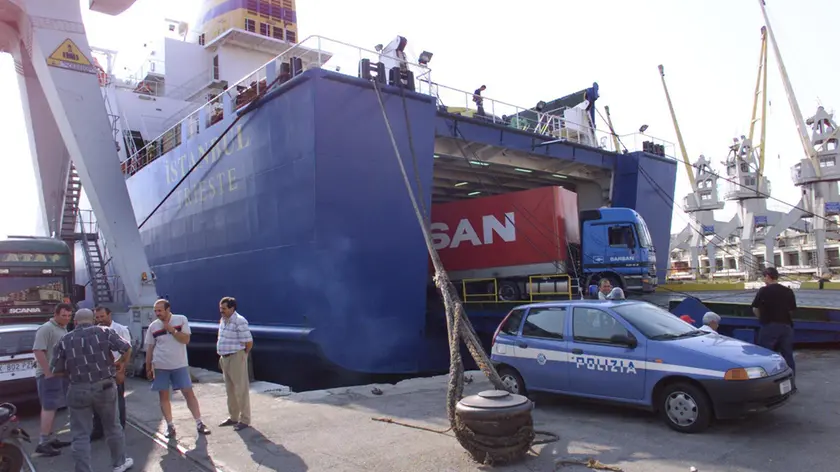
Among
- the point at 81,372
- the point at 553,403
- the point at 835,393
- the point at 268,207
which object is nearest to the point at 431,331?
the point at 268,207

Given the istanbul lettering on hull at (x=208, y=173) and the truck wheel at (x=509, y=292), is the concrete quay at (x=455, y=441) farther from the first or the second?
the truck wheel at (x=509, y=292)

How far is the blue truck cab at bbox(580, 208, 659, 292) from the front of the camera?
14430 millimetres

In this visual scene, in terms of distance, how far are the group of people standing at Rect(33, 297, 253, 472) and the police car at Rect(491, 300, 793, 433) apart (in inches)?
140

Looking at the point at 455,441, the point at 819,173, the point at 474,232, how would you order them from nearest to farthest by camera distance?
the point at 455,441 → the point at 474,232 → the point at 819,173

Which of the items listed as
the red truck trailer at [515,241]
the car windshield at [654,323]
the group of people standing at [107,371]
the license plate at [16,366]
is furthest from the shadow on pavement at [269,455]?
the red truck trailer at [515,241]

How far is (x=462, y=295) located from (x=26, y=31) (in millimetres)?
12809

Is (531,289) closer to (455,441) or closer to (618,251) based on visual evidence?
(618,251)

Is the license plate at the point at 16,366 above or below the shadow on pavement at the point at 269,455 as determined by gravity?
above

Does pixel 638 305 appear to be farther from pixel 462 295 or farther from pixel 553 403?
pixel 462 295

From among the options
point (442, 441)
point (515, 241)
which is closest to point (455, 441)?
point (442, 441)

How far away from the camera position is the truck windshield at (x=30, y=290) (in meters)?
11.9

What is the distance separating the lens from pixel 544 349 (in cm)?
698

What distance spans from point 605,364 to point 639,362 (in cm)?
41

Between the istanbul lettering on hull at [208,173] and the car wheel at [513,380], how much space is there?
8.09 metres
